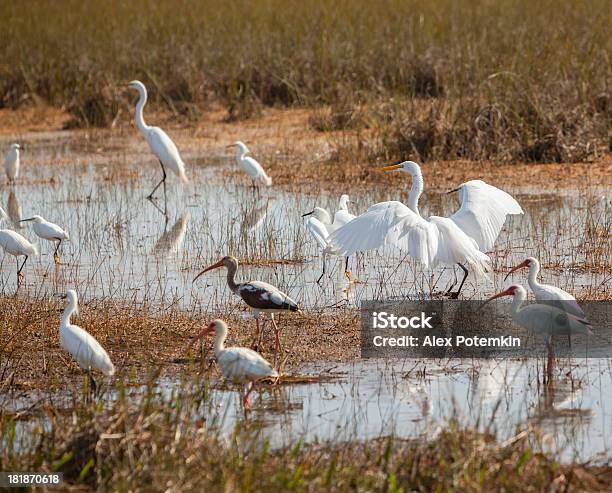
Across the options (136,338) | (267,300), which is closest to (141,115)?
(136,338)

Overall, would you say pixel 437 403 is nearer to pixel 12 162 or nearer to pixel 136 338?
pixel 136 338

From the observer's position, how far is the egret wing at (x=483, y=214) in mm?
8398

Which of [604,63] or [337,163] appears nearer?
[337,163]

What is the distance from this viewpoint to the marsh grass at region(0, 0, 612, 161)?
542 inches

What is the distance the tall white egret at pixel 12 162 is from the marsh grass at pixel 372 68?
14.6ft

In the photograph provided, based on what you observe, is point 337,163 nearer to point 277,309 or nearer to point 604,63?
point 604,63

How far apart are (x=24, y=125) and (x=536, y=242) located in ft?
38.9

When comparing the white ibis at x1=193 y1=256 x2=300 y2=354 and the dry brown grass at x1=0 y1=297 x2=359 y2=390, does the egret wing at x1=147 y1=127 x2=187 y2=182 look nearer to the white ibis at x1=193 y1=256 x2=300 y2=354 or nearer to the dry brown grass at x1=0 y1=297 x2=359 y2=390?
the dry brown grass at x1=0 y1=297 x2=359 y2=390

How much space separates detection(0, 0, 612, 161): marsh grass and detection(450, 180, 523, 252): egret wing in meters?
5.10

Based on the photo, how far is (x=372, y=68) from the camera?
18516mm

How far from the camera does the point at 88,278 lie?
9.15 meters

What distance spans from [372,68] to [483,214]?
34.2ft

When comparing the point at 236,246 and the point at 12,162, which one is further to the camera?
the point at 12,162

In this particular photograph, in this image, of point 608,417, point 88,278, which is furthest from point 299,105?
point 608,417
